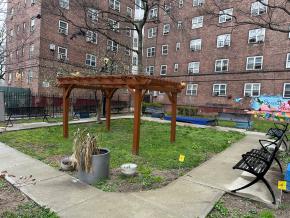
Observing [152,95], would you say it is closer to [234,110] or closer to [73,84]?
[234,110]

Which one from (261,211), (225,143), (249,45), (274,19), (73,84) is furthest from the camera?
(249,45)

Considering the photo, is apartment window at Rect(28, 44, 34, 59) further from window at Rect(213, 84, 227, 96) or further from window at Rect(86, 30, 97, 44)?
window at Rect(213, 84, 227, 96)

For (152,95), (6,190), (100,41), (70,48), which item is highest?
(100,41)

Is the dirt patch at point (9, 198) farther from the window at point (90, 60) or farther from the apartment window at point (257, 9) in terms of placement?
the apartment window at point (257, 9)

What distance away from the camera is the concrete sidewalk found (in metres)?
3.86

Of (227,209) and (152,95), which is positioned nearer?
(227,209)

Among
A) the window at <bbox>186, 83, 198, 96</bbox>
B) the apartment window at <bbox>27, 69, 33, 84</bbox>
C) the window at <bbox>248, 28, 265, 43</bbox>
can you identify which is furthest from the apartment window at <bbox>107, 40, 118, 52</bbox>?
the window at <bbox>248, 28, 265, 43</bbox>

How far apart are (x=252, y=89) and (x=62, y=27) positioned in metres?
21.2

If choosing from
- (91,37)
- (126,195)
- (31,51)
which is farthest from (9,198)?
(91,37)

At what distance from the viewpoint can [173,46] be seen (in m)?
29.4

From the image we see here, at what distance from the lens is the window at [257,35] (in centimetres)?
2223

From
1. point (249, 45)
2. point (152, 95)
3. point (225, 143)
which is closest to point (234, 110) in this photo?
point (249, 45)

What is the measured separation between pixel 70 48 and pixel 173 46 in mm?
13172

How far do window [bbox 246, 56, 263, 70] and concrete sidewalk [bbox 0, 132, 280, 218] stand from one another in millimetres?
19698
